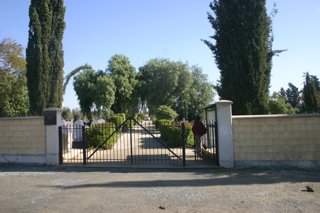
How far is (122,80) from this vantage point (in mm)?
49281

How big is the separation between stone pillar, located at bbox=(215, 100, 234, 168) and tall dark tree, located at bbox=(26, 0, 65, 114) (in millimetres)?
9197

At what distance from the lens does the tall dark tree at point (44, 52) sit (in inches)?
701

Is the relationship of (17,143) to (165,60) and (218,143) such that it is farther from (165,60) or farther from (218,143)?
(165,60)

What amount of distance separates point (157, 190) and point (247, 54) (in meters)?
7.65

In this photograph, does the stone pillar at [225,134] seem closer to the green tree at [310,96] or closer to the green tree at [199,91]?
the green tree at [199,91]

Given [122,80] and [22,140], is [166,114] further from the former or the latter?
[22,140]

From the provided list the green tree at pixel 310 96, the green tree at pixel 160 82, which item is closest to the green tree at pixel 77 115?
the green tree at pixel 160 82

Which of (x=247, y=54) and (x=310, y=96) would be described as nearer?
(x=247, y=54)

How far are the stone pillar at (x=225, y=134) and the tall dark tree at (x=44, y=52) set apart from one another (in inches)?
362

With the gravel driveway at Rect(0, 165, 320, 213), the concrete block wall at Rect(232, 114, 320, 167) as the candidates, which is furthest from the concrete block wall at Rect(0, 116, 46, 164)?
the concrete block wall at Rect(232, 114, 320, 167)

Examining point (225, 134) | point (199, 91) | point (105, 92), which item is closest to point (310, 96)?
point (199, 91)

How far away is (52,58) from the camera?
18391mm

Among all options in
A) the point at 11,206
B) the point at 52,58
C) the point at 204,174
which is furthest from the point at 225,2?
the point at 11,206

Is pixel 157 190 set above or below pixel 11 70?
below
